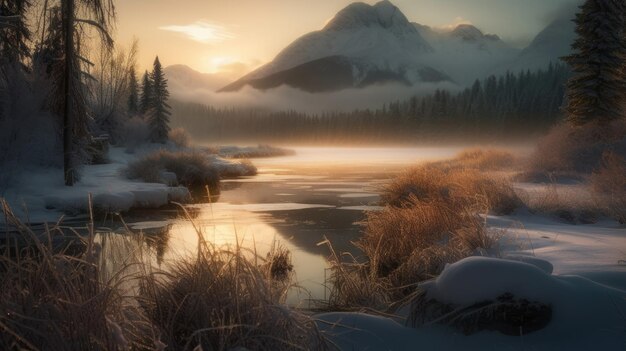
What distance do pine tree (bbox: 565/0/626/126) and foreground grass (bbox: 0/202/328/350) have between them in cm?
2603

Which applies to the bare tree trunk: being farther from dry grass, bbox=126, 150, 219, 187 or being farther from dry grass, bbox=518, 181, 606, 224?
dry grass, bbox=518, 181, 606, 224

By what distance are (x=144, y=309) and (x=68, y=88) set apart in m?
14.8

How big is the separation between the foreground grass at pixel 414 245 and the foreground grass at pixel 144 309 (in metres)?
1.77

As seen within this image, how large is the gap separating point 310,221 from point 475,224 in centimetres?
759

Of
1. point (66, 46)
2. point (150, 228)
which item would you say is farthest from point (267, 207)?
point (66, 46)

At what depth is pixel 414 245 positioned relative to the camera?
864 centimetres

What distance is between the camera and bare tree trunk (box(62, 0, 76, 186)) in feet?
51.8

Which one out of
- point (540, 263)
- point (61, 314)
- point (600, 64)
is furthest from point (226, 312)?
point (600, 64)

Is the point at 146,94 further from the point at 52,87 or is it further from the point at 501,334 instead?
the point at 501,334

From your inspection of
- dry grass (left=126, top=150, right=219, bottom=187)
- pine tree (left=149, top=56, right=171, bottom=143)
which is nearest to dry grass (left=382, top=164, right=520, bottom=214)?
dry grass (left=126, top=150, right=219, bottom=187)

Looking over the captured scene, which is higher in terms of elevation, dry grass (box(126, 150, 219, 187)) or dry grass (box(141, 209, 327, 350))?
dry grass (box(141, 209, 327, 350))

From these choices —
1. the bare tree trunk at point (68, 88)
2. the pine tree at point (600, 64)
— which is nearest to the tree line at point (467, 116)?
the pine tree at point (600, 64)

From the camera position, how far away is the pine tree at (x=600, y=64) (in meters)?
24.9

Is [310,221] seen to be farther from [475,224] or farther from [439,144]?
[439,144]
